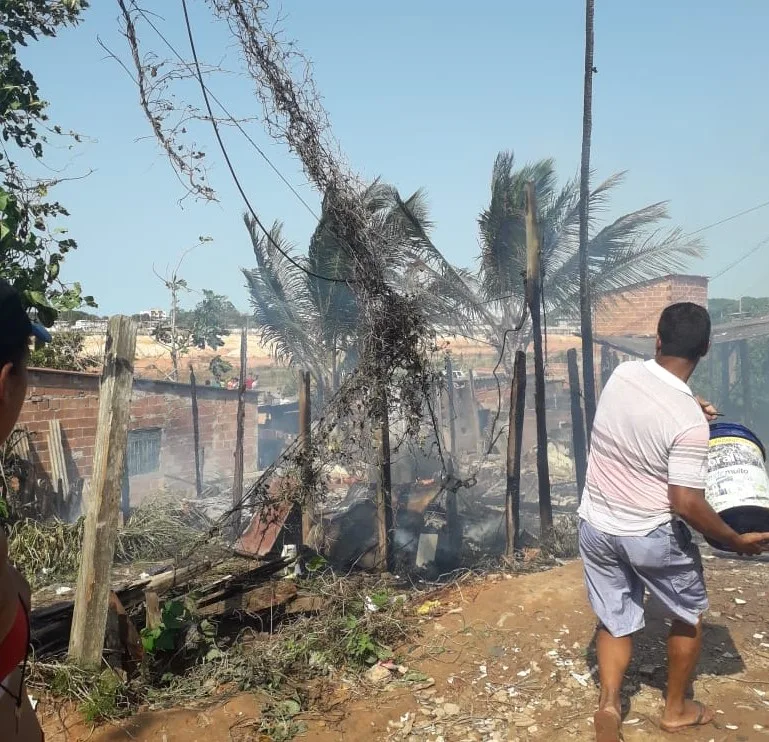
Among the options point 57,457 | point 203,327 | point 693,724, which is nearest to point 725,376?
point 203,327

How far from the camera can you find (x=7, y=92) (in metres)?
5.90

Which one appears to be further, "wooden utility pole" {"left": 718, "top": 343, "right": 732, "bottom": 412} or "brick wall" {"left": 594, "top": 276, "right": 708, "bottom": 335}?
"brick wall" {"left": 594, "top": 276, "right": 708, "bottom": 335}

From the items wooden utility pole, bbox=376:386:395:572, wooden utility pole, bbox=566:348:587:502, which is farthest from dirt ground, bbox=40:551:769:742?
wooden utility pole, bbox=566:348:587:502

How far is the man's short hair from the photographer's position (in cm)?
299

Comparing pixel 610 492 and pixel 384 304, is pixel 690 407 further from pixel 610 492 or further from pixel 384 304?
pixel 384 304

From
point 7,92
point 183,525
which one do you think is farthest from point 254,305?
point 7,92

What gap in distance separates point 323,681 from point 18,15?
21.3 feet

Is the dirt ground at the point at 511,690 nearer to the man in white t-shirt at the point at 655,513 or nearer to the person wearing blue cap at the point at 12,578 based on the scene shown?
the man in white t-shirt at the point at 655,513

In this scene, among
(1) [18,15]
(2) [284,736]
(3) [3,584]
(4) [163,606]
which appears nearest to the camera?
(3) [3,584]

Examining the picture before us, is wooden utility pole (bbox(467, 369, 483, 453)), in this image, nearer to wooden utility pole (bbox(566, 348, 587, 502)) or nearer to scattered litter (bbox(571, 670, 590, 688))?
wooden utility pole (bbox(566, 348, 587, 502))

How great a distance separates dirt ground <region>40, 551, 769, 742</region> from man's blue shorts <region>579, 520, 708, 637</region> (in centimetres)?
63

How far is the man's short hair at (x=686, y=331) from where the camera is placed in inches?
118

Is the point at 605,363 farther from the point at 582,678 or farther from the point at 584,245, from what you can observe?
the point at 582,678

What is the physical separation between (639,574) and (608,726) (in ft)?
2.18
